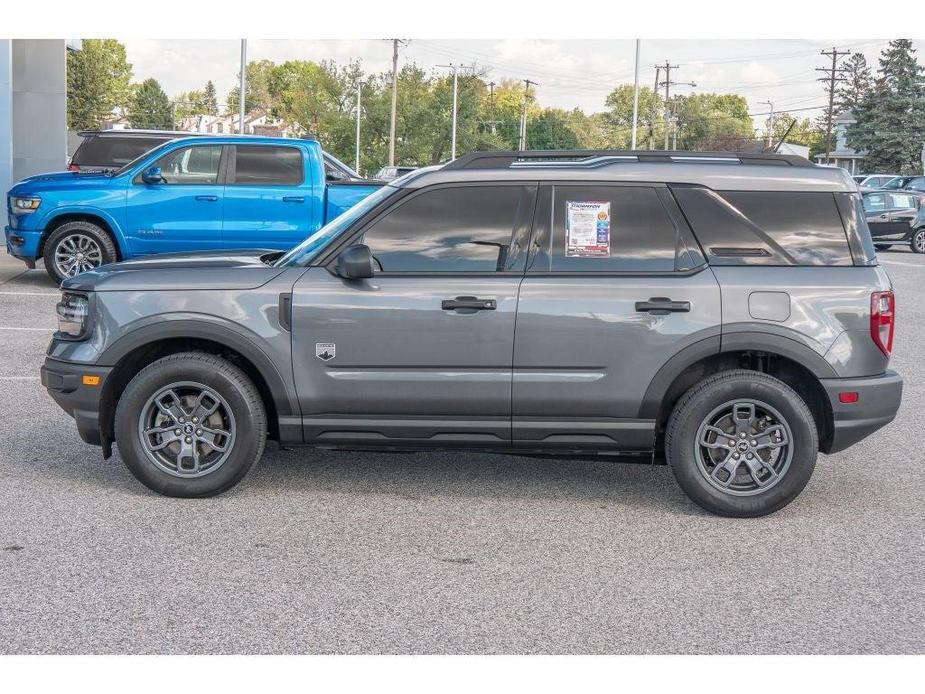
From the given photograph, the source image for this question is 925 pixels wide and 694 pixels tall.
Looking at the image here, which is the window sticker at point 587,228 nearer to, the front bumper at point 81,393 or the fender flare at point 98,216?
the front bumper at point 81,393

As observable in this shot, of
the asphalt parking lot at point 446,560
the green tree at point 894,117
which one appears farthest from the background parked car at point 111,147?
the green tree at point 894,117

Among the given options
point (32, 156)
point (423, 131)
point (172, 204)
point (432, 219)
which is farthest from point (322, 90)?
point (432, 219)

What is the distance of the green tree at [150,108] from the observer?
132250 millimetres

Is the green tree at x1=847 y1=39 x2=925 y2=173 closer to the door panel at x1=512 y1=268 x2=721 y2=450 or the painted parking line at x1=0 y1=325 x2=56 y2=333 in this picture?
the painted parking line at x1=0 y1=325 x2=56 y2=333

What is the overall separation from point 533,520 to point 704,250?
1648 millimetres

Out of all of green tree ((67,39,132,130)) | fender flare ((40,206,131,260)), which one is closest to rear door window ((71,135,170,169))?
fender flare ((40,206,131,260))

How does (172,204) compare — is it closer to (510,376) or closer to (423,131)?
(510,376)

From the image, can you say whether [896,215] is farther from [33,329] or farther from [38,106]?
[33,329]

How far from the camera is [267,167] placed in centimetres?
1490

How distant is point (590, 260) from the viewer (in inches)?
242

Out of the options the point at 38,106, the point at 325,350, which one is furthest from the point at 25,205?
the point at 38,106

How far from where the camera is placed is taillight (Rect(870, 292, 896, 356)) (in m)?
6.04

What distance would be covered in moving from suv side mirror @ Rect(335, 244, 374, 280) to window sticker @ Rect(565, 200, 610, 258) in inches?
40.6

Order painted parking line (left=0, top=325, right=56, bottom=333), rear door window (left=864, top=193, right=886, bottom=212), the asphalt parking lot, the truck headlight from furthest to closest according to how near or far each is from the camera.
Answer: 1. rear door window (left=864, top=193, right=886, bottom=212)
2. the truck headlight
3. painted parking line (left=0, top=325, right=56, bottom=333)
4. the asphalt parking lot
